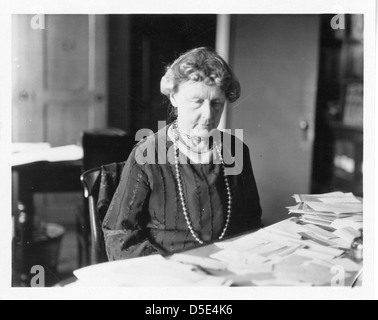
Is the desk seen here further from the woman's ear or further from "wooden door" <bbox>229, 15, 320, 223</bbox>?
the woman's ear

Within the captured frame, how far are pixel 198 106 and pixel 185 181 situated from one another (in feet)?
0.62

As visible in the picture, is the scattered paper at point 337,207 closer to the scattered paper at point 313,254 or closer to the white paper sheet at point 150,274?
the scattered paper at point 313,254

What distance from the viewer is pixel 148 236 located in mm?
1046

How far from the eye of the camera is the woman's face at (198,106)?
3.46 ft

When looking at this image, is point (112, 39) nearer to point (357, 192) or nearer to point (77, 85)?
point (357, 192)

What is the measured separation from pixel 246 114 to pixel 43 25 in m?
0.59

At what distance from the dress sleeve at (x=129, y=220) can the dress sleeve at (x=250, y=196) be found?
0.26 m

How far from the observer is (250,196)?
1.13 meters

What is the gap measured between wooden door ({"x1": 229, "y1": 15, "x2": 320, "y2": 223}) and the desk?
0.16 metres

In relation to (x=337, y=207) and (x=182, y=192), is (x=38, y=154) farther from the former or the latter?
(x=337, y=207)

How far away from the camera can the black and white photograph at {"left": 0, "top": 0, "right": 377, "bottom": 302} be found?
103 centimetres

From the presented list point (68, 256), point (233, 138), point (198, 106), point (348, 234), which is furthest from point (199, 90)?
point (68, 256)

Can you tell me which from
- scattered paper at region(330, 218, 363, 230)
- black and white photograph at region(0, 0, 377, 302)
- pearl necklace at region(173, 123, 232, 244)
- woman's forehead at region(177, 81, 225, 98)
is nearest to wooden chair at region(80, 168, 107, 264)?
black and white photograph at region(0, 0, 377, 302)
